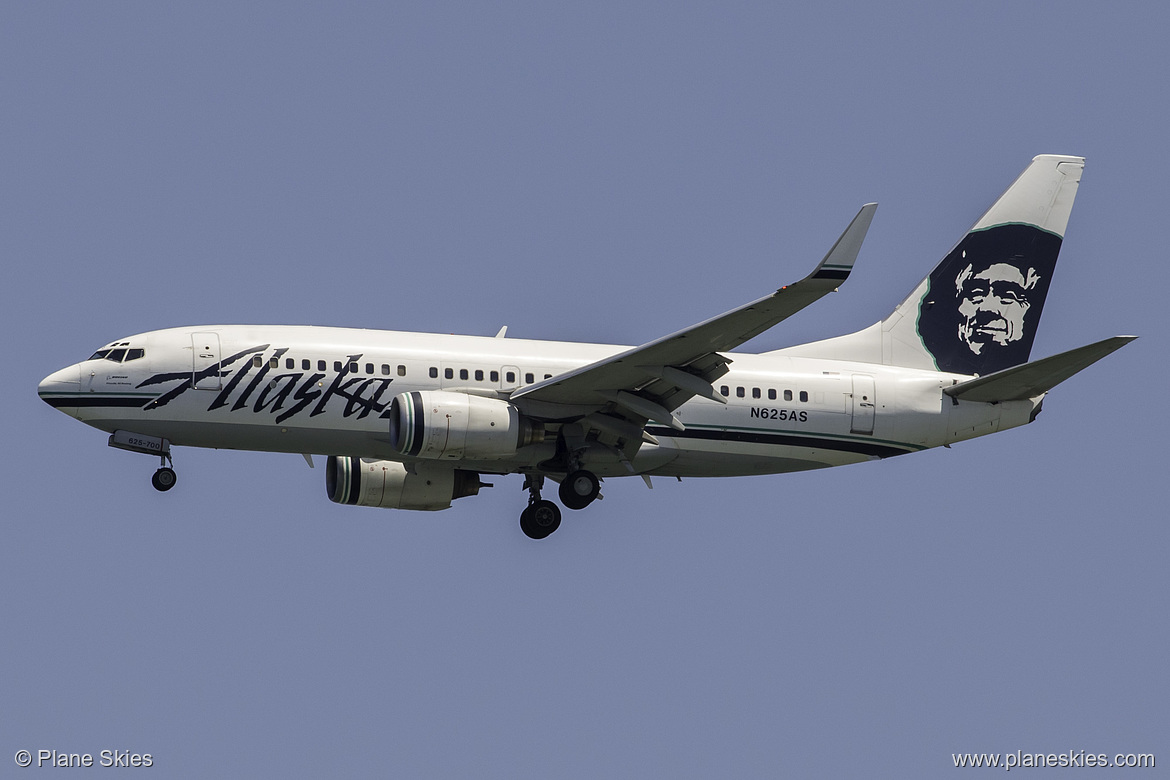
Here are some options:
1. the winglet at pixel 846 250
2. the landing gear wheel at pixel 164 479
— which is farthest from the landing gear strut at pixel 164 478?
the winglet at pixel 846 250

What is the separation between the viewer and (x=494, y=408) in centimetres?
3228

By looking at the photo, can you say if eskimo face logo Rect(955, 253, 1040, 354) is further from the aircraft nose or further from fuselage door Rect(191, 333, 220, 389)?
the aircraft nose

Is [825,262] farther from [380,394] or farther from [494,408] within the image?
[380,394]

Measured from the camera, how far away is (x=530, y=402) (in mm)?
32656

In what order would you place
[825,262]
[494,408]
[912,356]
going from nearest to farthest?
[825,262]
[494,408]
[912,356]

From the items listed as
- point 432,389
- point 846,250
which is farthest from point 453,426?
point 846,250

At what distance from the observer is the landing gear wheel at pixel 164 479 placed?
108 feet

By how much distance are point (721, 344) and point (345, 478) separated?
10399 millimetres

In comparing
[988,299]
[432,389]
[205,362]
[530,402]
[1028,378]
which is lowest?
[530,402]

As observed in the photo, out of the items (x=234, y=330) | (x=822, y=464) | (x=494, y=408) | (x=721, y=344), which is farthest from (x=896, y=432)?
(x=234, y=330)

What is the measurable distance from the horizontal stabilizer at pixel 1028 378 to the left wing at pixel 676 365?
674cm

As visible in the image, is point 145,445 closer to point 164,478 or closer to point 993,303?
point 164,478

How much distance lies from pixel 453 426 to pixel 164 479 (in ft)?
21.0

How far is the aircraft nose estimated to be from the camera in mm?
32656
